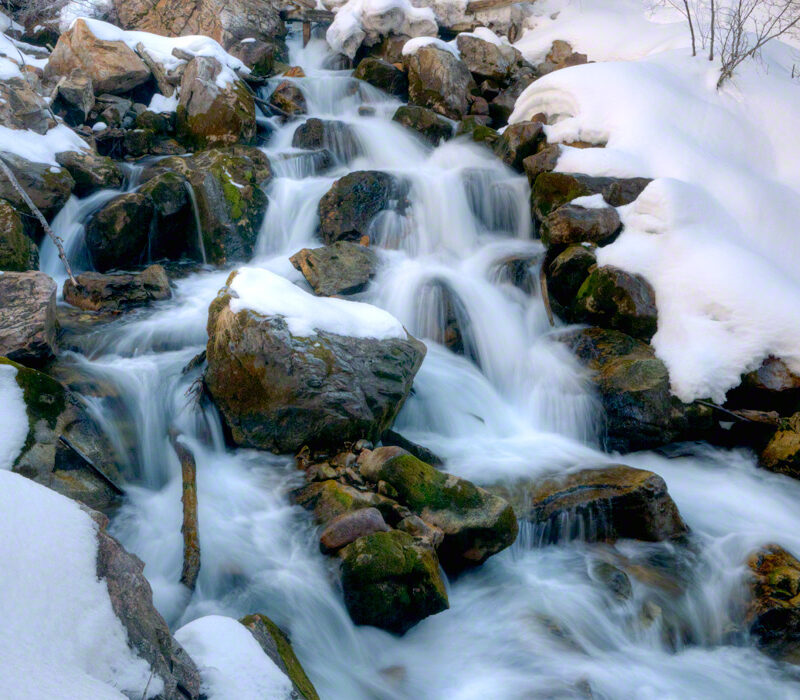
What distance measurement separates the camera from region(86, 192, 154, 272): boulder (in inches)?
262

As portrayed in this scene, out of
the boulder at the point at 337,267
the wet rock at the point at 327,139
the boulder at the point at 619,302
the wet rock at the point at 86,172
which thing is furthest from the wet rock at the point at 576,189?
the wet rock at the point at 86,172

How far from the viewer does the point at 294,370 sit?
13.6 ft

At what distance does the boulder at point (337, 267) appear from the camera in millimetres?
6422

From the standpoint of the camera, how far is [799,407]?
16.8 feet

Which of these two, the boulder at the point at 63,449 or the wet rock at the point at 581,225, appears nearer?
the boulder at the point at 63,449

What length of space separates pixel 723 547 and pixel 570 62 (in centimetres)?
1169

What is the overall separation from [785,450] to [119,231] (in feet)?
23.3

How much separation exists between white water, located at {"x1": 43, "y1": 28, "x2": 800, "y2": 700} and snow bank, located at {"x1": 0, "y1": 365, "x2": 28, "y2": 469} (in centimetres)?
74

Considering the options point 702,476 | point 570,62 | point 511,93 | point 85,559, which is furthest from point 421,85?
point 85,559

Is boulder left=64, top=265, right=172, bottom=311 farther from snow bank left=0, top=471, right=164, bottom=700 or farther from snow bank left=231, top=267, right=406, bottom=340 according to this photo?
snow bank left=0, top=471, right=164, bottom=700

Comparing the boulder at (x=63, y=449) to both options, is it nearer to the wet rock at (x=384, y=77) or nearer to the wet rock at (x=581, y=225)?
the wet rock at (x=581, y=225)

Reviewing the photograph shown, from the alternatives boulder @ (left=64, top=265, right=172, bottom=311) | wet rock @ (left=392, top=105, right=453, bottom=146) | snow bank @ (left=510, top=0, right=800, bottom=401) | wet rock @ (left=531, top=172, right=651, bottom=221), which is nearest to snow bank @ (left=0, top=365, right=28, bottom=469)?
boulder @ (left=64, top=265, right=172, bottom=311)

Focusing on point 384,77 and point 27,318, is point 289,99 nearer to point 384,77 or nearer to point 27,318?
point 384,77

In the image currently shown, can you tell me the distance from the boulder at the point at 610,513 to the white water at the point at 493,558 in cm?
11
